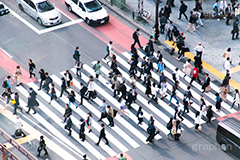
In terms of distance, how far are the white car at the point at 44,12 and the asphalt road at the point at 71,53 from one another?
677 mm

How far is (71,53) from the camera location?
116ft

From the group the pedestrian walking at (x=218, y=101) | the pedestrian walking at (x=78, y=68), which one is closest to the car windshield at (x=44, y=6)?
the pedestrian walking at (x=78, y=68)

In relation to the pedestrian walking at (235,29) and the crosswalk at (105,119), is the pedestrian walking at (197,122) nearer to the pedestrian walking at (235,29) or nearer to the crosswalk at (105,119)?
the crosswalk at (105,119)

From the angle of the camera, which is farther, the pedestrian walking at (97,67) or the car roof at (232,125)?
the pedestrian walking at (97,67)

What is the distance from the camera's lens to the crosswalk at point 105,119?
28203 mm

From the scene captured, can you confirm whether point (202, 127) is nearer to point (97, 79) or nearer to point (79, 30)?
point (97, 79)

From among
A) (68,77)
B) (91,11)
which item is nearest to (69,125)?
(68,77)

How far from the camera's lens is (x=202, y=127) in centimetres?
2941

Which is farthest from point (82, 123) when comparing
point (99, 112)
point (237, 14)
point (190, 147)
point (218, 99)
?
point (237, 14)

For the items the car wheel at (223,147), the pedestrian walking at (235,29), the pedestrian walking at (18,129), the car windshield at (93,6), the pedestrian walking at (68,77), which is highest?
the car windshield at (93,6)

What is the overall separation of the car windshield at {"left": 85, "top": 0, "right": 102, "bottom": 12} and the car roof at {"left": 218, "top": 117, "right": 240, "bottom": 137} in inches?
587

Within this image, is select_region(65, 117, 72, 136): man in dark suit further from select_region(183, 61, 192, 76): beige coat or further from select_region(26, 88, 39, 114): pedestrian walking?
select_region(183, 61, 192, 76): beige coat

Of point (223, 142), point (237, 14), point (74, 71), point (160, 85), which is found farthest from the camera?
point (237, 14)

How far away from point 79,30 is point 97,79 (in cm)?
606
